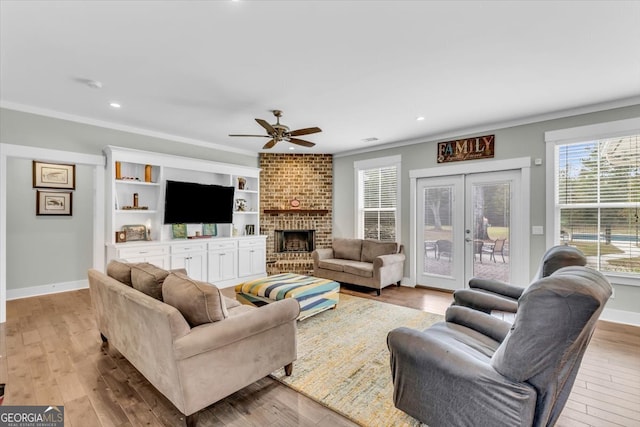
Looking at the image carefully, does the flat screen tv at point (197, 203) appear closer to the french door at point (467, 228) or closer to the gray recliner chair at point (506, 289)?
the french door at point (467, 228)

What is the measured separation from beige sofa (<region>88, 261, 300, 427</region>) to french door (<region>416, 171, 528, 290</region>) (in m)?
3.54

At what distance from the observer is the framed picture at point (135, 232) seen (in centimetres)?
461

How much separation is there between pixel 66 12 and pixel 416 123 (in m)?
3.97

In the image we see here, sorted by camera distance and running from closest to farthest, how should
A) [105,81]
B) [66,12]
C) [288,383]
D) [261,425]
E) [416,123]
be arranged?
[261,425], [66,12], [288,383], [105,81], [416,123]

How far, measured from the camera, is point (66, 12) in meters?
2.03

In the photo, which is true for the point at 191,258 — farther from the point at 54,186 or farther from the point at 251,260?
the point at 54,186

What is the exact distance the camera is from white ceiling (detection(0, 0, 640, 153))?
79.7 inches

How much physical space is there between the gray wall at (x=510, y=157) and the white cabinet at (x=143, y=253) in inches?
131

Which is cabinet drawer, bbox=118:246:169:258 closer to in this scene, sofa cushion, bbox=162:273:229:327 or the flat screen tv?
the flat screen tv

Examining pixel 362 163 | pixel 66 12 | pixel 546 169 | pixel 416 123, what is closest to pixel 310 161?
pixel 362 163

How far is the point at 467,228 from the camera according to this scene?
477 cm

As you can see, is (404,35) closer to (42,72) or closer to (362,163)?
(42,72)

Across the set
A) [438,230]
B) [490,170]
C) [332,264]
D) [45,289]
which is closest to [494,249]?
[438,230]

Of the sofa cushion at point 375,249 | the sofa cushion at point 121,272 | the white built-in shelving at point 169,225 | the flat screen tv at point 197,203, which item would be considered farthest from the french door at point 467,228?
the sofa cushion at point 121,272
